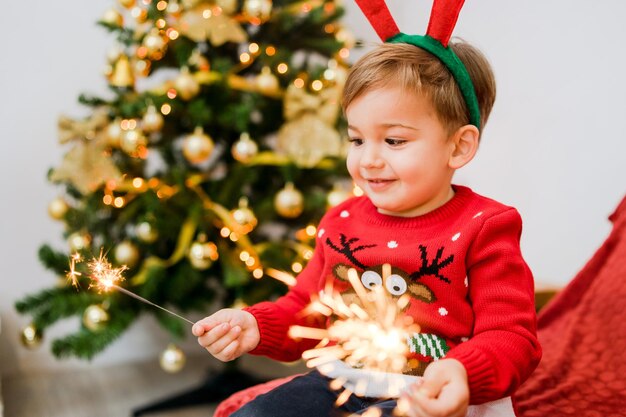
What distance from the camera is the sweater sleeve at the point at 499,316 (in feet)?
2.50

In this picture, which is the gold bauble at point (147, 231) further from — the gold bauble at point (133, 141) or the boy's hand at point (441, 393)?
the boy's hand at point (441, 393)

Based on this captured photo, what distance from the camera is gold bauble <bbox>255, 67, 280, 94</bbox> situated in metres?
1.72

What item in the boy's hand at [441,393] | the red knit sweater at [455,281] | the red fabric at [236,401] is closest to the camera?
the boy's hand at [441,393]

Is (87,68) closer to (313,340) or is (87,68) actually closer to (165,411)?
(165,411)

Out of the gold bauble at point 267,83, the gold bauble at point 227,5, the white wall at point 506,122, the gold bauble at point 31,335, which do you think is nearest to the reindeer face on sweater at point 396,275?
the white wall at point 506,122

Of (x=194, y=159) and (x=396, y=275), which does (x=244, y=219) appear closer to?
(x=194, y=159)

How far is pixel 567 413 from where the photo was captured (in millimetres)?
1008

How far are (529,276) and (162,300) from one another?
117 cm

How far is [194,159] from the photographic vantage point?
5.50 ft

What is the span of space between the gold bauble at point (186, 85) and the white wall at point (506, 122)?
0.59m

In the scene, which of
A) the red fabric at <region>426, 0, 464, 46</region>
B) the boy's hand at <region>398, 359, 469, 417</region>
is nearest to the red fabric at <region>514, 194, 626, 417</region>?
the boy's hand at <region>398, 359, 469, 417</region>

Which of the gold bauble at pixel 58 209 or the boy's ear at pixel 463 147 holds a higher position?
the boy's ear at pixel 463 147

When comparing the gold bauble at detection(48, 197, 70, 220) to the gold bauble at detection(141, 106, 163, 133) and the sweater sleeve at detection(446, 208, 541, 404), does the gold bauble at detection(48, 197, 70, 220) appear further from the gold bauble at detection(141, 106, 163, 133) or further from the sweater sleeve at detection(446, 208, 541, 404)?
the sweater sleeve at detection(446, 208, 541, 404)

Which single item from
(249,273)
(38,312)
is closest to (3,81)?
(38,312)
